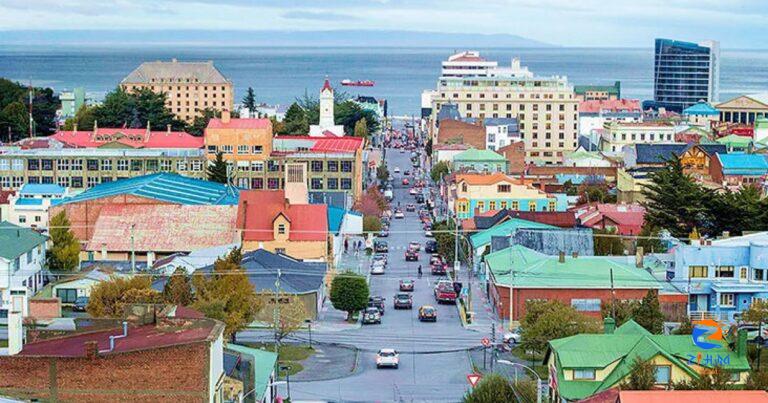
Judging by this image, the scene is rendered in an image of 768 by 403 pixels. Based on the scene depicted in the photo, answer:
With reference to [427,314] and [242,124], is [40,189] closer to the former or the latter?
[242,124]

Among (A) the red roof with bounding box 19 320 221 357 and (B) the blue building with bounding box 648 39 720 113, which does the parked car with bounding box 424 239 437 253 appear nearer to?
(A) the red roof with bounding box 19 320 221 357

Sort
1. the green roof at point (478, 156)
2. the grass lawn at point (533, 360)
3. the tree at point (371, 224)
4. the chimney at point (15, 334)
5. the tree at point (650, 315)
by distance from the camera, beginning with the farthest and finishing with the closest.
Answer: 1. the green roof at point (478, 156)
2. the tree at point (371, 224)
3. the tree at point (650, 315)
4. the grass lawn at point (533, 360)
5. the chimney at point (15, 334)

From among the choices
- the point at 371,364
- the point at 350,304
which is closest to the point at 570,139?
the point at 350,304

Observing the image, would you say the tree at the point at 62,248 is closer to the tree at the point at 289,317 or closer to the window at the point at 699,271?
the tree at the point at 289,317

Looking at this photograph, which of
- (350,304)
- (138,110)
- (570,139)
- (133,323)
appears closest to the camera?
(133,323)

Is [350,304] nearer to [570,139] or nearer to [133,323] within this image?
[133,323]

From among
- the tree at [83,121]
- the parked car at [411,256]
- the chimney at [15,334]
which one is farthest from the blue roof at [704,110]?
the chimney at [15,334]

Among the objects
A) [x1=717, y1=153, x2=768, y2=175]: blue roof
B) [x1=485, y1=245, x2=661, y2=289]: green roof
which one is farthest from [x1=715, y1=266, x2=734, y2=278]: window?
[x1=717, y1=153, x2=768, y2=175]: blue roof
